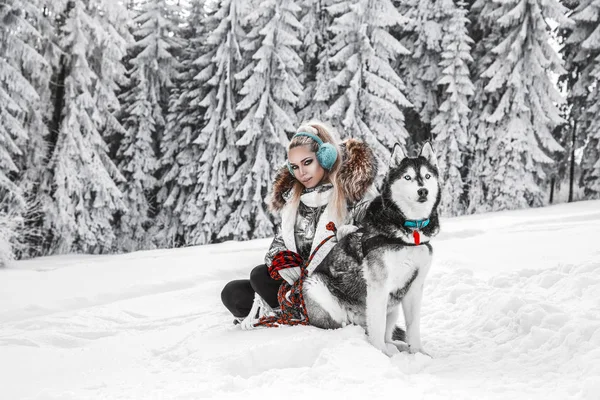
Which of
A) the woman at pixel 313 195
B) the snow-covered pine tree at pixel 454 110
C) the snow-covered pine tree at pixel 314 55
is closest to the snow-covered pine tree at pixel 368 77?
the snow-covered pine tree at pixel 314 55

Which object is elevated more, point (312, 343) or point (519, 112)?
point (519, 112)

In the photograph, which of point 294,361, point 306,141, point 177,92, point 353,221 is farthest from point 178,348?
point 177,92

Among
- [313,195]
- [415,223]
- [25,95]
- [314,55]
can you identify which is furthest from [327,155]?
[314,55]

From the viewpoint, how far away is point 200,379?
2.41 m

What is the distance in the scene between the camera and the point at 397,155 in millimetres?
2736

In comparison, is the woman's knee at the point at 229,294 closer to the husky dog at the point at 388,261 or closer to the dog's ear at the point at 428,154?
the husky dog at the point at 388,261

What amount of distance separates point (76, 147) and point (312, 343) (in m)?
13.7

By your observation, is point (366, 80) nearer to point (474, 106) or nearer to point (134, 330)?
point (474, 106)

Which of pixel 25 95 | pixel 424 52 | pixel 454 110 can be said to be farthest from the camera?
→ pixel 424 52

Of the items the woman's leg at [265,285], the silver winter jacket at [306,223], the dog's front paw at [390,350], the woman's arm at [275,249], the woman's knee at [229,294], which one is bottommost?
the dog's front paw at [390,350]

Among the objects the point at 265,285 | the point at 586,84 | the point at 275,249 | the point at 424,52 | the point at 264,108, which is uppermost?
the point at 424,52

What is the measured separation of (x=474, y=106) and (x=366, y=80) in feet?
17.3

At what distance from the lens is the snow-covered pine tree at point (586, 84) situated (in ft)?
46.1

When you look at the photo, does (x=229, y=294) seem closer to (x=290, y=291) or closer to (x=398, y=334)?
(x=290, y=291)
